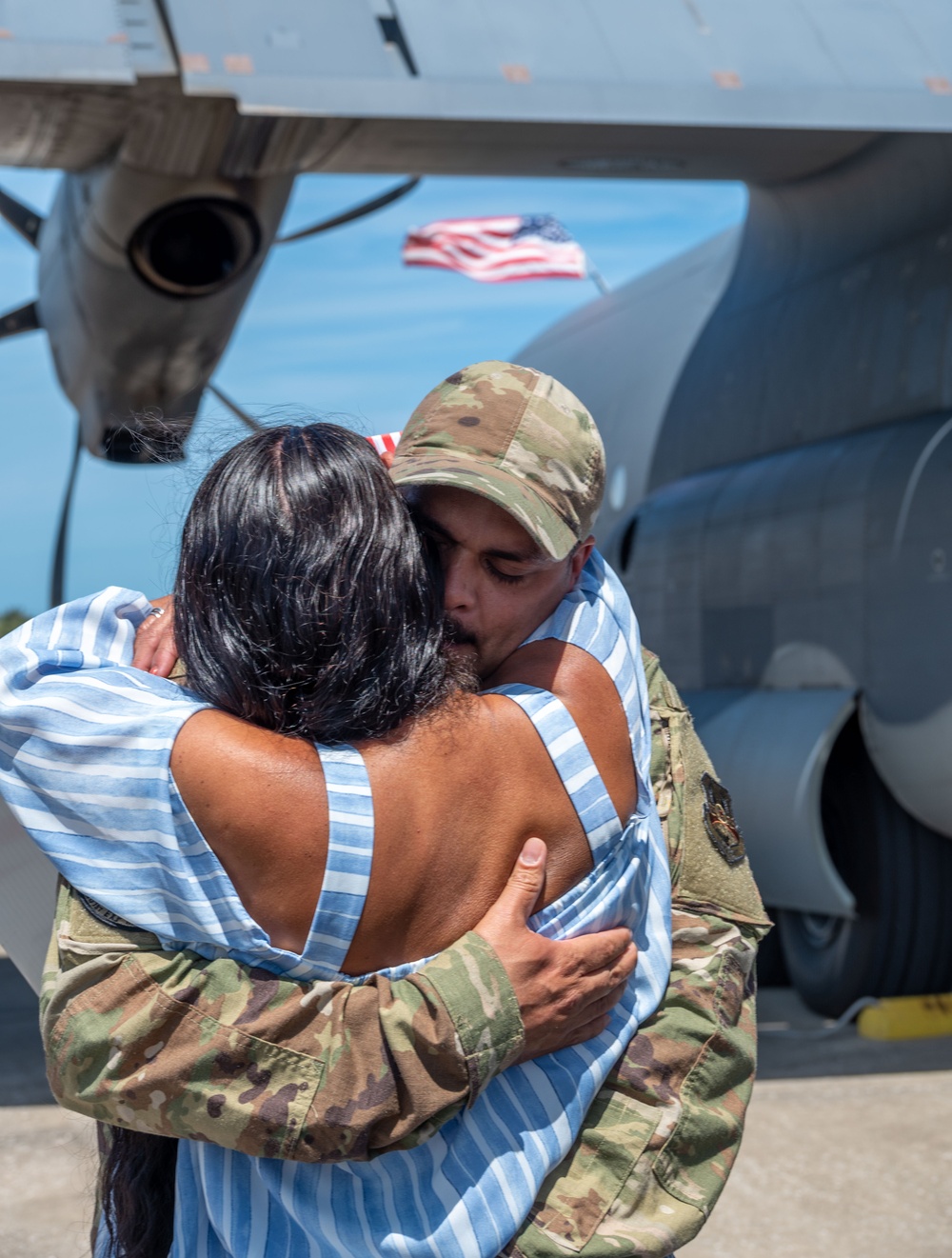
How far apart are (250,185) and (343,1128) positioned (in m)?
5.14

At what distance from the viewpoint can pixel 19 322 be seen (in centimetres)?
790

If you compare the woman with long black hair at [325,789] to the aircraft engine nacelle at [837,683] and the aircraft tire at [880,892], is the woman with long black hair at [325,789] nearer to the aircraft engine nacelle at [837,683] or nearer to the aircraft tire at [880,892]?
the aircraft engine nacelle at [837,683]

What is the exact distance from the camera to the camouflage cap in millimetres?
1438

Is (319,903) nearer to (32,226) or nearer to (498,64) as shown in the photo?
(498,64)

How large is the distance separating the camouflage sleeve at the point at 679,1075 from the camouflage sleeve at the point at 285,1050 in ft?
0.66

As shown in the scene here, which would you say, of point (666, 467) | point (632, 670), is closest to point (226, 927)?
point (632, 670)

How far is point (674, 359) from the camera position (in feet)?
26.2

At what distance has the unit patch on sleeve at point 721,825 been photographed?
5.62ft

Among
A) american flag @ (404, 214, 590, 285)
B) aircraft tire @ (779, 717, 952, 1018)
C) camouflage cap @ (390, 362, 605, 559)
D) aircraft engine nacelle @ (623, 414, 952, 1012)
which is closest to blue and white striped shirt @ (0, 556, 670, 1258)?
camouflage cap @ (390, 362, 605, 559)

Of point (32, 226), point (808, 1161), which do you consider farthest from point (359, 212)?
point (808, 1161)

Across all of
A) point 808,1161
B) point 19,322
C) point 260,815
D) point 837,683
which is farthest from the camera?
point 19,322

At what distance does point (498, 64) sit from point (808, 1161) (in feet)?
12.1

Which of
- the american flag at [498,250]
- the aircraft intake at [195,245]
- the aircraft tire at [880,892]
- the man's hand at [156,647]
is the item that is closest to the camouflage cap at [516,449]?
the man's hand at [156,647]

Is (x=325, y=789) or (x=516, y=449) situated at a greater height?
(x=516, y=449)
